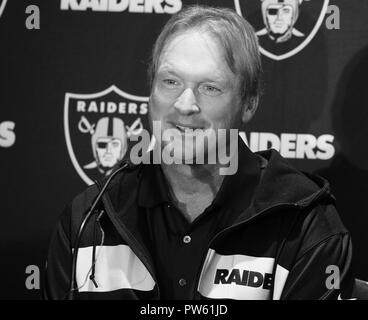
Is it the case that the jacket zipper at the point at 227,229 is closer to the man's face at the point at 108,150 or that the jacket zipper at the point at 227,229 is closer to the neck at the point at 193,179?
the neck at the point at 193,179

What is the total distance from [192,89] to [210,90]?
4 centimetres

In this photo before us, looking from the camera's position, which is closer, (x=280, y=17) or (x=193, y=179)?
(x=193, y=179)

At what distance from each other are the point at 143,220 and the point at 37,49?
723mm

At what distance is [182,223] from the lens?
155 centimetres

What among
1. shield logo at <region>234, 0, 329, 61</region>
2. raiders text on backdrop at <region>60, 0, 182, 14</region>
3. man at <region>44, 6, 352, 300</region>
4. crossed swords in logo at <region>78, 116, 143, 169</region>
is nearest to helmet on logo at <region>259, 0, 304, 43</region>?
shield logo at <region>234, 0, 329, 61</region>

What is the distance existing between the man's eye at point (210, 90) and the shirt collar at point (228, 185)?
0.49 ft

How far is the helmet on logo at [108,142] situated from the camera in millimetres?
1991

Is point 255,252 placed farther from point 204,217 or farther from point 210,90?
point 210,90

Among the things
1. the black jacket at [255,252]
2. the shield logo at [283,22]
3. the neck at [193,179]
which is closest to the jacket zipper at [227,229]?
the black jacket at [255,252]

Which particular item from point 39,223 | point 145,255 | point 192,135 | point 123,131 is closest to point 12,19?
point 123,131

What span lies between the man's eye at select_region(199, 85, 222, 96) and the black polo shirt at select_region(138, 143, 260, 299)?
0.17m

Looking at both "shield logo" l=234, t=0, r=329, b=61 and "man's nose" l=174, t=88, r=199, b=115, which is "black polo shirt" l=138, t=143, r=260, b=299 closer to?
"man's nose" l=174, t=88, r=199, b=115

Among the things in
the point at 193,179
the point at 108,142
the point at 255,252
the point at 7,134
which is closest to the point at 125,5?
→ the point at 108,142

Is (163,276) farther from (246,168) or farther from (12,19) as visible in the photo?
(12,19)
